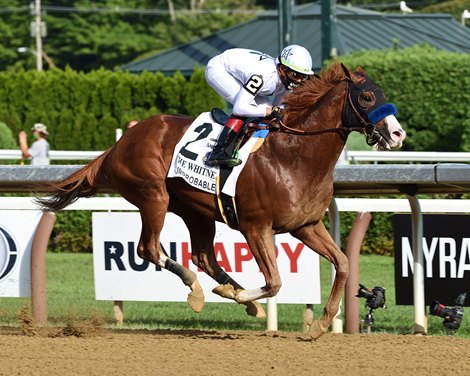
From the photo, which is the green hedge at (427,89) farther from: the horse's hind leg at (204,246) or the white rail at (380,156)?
the horse's hind leg at (204,246)

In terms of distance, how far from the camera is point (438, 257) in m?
7.60

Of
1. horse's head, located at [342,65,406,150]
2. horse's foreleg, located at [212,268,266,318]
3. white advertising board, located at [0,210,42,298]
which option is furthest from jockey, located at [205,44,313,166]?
white advertising board, located at [0,210,42,298]

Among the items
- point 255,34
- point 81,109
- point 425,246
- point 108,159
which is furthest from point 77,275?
point 255,34

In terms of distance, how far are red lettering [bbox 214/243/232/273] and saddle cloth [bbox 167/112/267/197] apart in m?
1.01

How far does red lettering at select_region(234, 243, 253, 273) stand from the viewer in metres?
7.88

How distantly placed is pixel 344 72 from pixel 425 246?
1514 mm

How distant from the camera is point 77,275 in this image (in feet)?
36.8

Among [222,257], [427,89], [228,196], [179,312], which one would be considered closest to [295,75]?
[228,196]

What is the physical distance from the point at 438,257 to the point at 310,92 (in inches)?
62.7

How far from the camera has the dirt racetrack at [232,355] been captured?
5602 mm

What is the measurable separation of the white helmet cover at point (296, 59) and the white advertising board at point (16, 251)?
93.5 inches

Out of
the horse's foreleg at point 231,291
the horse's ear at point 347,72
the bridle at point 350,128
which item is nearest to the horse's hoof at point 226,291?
the horse's foreleg at point 231,291

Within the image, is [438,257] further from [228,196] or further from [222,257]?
[228,196]

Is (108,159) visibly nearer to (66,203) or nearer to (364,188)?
(66,203)
